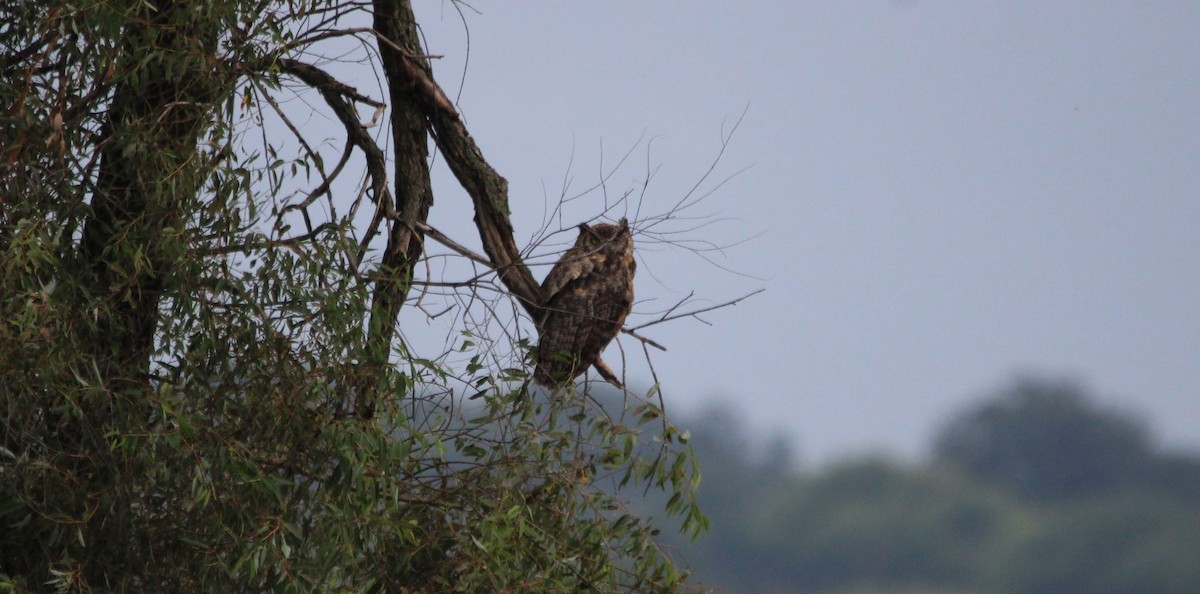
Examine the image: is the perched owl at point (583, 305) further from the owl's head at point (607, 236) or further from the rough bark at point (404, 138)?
the rough bark at point (404, 138)

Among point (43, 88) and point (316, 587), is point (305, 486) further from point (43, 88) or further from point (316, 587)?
point (43, 88)

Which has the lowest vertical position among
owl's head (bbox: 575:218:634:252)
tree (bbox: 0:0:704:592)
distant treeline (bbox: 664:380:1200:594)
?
tree (bbox: 0:0:704:592)

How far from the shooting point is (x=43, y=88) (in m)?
3.28

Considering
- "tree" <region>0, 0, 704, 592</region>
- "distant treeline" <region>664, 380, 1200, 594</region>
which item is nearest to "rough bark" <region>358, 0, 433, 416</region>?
"tree" <region>0, 0, 704, 592</region>

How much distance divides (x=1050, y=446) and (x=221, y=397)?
2738 centimetres

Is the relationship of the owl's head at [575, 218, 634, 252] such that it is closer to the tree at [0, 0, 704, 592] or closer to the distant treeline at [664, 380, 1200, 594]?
the tree at [0, 0, 704, 592]

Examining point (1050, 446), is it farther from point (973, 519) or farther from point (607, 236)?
point (607, 236)

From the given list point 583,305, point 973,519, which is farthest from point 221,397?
point 973,519

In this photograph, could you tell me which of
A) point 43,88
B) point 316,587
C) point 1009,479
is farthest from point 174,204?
point 1009,479

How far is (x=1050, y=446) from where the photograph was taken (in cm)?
2834

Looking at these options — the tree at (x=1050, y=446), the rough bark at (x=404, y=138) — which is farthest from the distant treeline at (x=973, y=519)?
the rough bark at (x=404, y=138)

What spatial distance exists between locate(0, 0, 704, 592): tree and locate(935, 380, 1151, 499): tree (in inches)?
946

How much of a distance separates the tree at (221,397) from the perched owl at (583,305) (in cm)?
20

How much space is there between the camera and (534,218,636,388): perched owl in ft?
11.6
